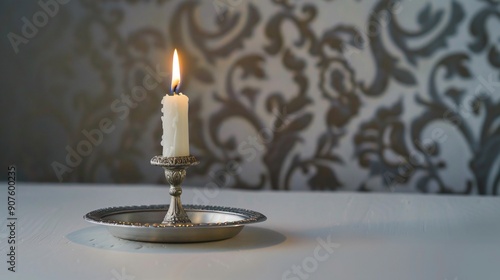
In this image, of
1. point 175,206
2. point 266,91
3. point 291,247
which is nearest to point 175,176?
point 175,206

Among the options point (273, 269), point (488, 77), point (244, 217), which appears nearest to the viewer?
point (273, 269)

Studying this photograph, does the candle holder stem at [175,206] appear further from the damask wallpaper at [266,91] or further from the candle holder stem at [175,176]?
the damask wallpaper at [266,91]

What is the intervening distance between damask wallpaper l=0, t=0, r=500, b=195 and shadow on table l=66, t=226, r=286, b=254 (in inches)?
27.5

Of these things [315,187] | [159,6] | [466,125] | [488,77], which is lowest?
[315,187]

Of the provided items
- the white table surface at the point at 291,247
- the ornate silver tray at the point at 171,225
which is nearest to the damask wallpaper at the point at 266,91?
the white table surface at the point at 291,247

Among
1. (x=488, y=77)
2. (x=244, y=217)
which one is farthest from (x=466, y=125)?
(x=244, y=217)

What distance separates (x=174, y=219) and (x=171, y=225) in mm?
85

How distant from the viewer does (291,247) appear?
0.69 m

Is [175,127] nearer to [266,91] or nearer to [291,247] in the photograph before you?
[291,247]

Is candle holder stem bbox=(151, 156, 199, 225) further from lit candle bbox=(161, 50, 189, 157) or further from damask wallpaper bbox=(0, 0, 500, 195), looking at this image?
damask wallpaper bbox=(0, 0, 500, 195)

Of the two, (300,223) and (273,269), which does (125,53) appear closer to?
(300,223)

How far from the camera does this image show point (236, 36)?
1.46m

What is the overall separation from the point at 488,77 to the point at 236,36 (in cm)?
53

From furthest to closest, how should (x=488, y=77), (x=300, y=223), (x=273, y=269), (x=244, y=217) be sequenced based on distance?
(x=488, y=77) < (x=300, y=223) < (x=244, y=217) < (x=273, y=269)
